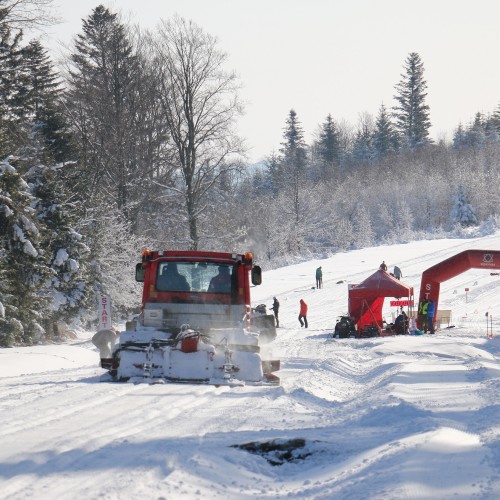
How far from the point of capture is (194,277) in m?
13.3

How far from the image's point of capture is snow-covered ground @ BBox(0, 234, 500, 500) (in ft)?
16.8

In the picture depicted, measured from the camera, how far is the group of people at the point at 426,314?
28562mm

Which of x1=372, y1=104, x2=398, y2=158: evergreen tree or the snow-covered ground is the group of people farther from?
x1=372, y1=104, x2=398, y2=158: evergreen tree

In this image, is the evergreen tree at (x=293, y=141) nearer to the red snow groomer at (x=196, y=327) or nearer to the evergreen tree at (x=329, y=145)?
the evergreen tree at (x=329, y=145)

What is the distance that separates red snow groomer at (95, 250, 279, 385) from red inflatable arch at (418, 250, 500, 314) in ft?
53.9

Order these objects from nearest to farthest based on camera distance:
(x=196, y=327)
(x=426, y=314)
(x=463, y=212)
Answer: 1. (x=196, y=327)
2. (x=426, y=314)
3. (x=463, y=212)

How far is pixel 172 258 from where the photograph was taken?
43.8 feet

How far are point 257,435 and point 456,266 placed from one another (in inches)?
910

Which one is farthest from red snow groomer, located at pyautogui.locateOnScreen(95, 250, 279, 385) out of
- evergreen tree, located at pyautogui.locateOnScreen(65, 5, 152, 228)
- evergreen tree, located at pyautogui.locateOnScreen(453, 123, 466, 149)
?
evergreen tree, located at pyautogui.locateOnScreen(453, 123, 466, 149)

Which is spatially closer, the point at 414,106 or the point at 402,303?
the point at 402,303

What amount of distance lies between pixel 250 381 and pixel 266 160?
114 m

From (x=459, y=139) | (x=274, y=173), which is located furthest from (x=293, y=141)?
(x=459, y=139)

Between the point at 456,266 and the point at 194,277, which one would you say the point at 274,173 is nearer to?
the point at 456,266

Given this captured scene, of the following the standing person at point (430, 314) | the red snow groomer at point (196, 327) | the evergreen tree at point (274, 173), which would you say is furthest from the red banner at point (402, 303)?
the evergreen tree at point (274, 173)
